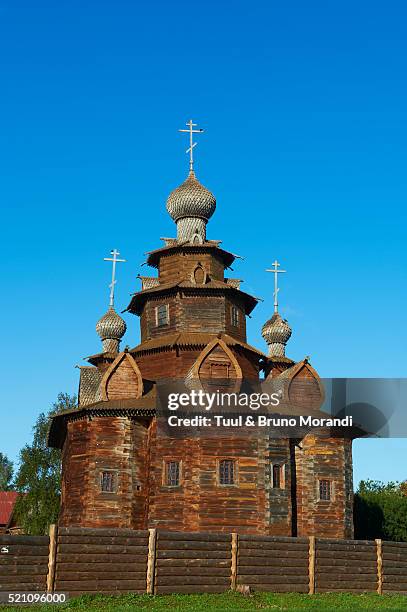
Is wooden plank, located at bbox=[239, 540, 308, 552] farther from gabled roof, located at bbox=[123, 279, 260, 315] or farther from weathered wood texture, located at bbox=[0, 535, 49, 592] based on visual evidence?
gabled roof, located at bbox=[123, 279, 260, 315]

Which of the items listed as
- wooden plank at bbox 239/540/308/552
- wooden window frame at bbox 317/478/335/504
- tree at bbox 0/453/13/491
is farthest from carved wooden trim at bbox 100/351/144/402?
tree at bbox 0/453/13/491

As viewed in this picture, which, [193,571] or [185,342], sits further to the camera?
[185,342]

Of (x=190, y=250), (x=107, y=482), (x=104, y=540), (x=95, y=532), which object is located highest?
(x=190, y=250)

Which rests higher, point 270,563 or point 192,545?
point 192,545

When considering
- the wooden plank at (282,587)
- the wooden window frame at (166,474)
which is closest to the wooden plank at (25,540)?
the wooden plank at (282,587)

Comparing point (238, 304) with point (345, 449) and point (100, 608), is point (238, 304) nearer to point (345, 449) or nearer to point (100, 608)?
point (345, 449)

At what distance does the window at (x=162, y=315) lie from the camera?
1312 inches

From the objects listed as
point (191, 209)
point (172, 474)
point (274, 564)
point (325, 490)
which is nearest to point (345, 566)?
point (274, 564)

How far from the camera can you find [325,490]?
30.7 metres

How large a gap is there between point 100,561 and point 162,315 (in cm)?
1757

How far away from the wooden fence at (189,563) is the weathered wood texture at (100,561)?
0.02 meters

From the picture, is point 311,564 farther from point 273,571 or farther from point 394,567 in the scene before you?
point 394,567

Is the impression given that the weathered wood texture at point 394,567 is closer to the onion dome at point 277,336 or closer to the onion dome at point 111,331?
the onion dome at point 277,336

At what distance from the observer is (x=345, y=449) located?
31.5m
